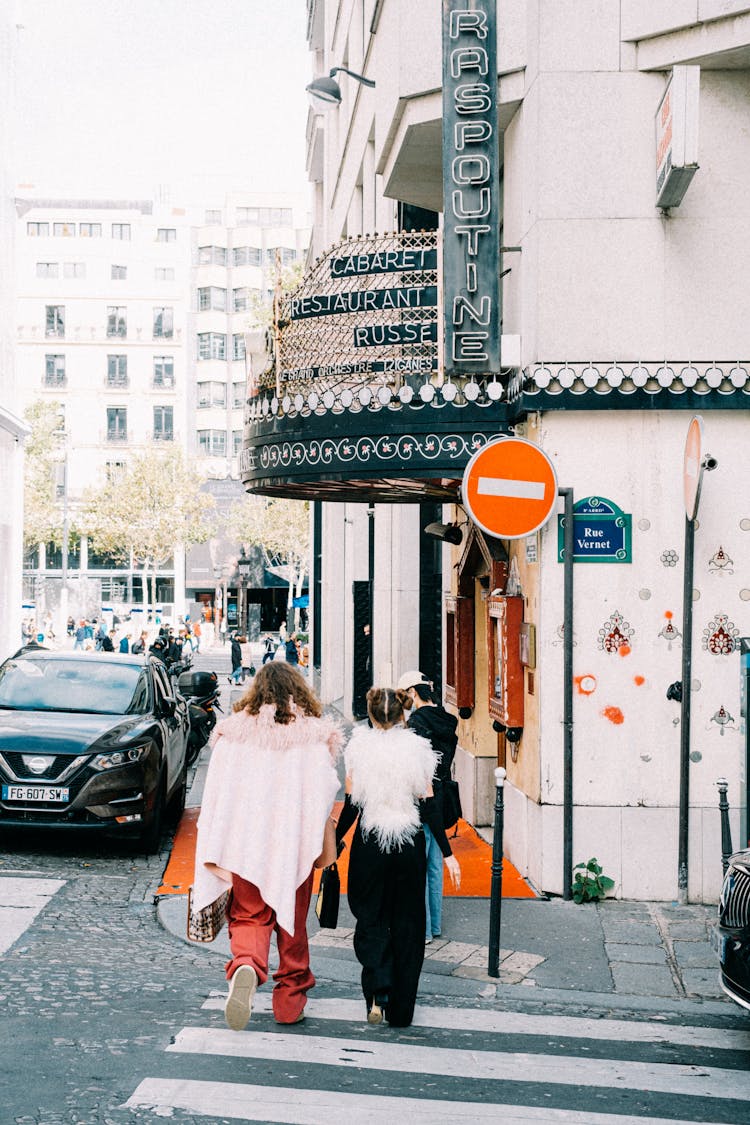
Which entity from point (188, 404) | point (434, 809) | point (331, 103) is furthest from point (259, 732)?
point (188, 404)

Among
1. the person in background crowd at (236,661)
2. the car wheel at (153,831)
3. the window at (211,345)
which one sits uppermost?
the window at (211,345)

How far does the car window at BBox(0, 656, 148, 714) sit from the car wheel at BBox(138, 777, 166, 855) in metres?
0.89

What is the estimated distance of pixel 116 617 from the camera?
63.6 m

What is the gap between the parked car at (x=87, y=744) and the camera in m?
10.2

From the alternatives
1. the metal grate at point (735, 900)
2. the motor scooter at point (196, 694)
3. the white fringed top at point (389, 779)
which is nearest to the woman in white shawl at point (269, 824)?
the white fringed top at point (389, 779)

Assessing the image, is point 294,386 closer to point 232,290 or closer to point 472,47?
point 472,47

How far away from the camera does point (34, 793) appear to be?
10148 millimetres

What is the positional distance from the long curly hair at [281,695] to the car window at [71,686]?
5.47 meters

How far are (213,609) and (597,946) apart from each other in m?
59.1

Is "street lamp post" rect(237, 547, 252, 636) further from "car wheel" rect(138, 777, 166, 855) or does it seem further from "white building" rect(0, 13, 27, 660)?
"car wheel" rect(138, 777, 166, 855)

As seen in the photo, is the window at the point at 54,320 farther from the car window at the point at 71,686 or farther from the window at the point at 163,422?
the car window at the point at 71,686

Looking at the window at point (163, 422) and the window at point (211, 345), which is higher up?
the window at point (211, 345)

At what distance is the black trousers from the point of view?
6262mm

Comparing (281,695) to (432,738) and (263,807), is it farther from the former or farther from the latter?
(432,738)
